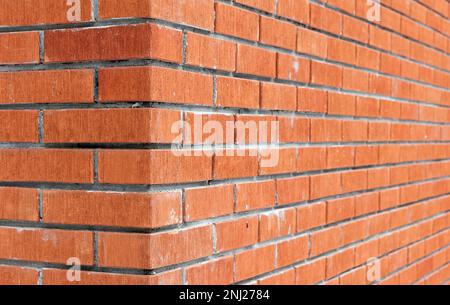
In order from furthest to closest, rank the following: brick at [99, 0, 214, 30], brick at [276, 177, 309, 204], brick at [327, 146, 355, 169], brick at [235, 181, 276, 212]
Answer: brick at [327, 146, 355, 169]
brick at [276, 177, 309, 204]
brick at [235, 181, 276, 212]
brick at [99, 0, 214, 30]

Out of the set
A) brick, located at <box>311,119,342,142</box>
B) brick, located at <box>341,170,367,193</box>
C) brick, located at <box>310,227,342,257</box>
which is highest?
brick, located at <box>311,119,342,142</box>

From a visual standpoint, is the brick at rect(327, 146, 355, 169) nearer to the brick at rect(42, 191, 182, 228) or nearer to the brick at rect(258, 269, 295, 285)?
the brick at rect(258, 269, 295, 285)

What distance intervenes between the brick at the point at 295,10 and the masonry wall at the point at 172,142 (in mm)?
11

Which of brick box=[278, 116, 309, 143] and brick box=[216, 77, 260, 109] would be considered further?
brick box=[278, 116, 309, 143]

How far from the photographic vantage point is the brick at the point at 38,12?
2170 mm

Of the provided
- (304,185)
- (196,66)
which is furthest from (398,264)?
(196,66)

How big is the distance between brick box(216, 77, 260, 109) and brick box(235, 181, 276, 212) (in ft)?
0.95

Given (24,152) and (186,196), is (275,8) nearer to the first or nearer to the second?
(186,196)

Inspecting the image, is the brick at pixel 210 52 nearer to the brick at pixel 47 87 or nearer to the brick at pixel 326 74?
the brick at pixel 47 87

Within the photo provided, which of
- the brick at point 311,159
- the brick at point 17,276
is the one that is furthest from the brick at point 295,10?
the brick at point 17,276

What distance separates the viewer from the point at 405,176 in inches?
156

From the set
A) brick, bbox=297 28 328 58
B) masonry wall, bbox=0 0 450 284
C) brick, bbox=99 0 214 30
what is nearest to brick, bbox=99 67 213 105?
masonry wall, bbox=0 0 450 284

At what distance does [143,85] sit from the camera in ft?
6.84

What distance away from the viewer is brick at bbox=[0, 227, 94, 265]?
2162 mm
